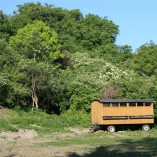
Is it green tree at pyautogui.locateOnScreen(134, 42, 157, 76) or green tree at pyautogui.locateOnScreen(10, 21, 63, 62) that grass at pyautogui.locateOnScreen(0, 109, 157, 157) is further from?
green tree at pyautogui.locateOnScreen(134, 42, 157, 76)

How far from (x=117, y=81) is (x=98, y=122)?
33.7 ft

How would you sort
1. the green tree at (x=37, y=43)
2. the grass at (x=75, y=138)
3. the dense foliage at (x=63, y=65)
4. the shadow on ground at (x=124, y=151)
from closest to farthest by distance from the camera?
the shadow on ground at (x=124, y=151) → the grass at (x=75, y=138) → the dense foliage at (x=63, y=65) → the green tree at (x=37, y=43)

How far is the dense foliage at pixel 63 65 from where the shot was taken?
34.8 metres

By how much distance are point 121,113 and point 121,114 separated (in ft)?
0.25

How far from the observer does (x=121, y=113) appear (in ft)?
97.7

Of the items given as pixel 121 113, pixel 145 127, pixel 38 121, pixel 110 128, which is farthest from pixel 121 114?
pixel 38 121

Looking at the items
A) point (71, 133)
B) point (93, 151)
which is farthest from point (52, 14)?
point (93, 151)

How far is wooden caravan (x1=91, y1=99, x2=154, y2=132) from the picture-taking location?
96.0 ft

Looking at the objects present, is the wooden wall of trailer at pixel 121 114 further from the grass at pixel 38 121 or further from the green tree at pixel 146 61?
the green tree at pixel 146 61

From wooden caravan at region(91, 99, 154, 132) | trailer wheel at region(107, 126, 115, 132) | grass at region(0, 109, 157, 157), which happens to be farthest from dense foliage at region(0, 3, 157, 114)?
trailer wheel at region(107, 126, 115, 132)

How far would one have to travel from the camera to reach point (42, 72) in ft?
114

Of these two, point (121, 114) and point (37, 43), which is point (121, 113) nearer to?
point (121, 114)

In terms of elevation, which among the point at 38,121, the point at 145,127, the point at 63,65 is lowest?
the point at 145,127

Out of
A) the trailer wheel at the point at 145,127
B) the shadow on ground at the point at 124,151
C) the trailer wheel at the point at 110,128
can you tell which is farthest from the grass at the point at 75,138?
the trailer wheel at the point at 110,128
